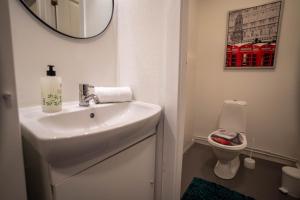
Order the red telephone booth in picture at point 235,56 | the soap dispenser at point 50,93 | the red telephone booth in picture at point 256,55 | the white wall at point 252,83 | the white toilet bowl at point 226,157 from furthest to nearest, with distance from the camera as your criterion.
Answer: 1. the red telephone booth in picture at point 235,56
2. the red telephone booth in picture at point 256,55
3. the white wall at point 252,83
4. the white toilet bowl at point 226,157
5. the soap dispenser at point 50,93

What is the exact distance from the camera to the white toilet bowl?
49.5 inches

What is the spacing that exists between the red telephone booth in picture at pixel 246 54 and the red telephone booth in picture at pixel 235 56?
0.10 ft

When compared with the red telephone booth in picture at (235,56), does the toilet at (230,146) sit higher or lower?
lower

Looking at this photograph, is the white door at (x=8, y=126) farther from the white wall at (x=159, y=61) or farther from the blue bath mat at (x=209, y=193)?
the blue bath mat at (x=209, y=193)

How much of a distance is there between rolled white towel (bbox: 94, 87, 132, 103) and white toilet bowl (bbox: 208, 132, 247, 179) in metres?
0.92

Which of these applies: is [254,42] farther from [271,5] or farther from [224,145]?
[224,145]

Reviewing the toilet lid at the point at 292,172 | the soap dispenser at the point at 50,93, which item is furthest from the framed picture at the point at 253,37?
the soap dispenser at the point at 50,93

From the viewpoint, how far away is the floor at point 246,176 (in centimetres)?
121

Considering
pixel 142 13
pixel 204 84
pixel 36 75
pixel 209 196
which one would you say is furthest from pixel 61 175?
pixel 204 84

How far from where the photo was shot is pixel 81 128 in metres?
0.72

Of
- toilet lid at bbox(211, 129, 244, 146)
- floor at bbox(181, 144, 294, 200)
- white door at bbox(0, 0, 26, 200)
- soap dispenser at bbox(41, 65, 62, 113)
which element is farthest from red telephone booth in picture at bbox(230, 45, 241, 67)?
white door at bbox(0, 0, 26, 200)

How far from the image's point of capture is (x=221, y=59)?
1846 millimetres

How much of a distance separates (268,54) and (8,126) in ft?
6.74

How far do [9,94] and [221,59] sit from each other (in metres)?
1.98
